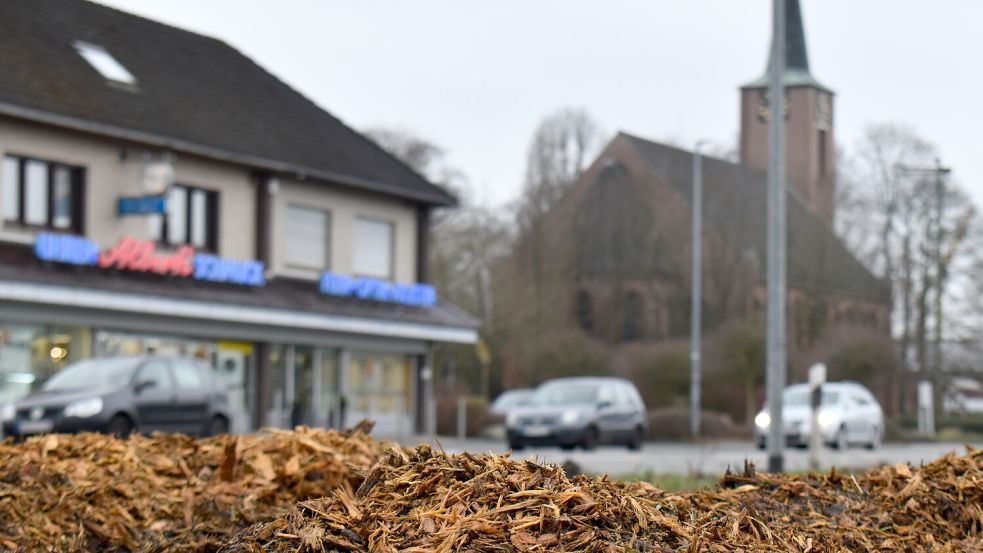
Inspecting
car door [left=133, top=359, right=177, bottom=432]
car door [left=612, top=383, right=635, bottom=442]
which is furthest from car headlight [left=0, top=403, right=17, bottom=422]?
car door [left=612, top=383, right=635, bottom=442]

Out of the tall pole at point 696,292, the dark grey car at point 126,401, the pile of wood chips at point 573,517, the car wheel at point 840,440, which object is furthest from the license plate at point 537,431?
the pile of wood chips at point 573,517

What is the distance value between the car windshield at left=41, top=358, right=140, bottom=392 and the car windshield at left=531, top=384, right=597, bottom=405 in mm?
14146

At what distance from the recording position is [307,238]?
40594 mm

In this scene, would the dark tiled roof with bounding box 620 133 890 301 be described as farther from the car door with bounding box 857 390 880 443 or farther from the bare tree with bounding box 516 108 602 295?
the car door with bounding box 857 390 880 443

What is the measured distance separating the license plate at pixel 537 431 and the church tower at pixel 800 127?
23719 mm

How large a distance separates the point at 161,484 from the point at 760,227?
57244mm

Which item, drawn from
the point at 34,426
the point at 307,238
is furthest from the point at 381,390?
the point at 34,426

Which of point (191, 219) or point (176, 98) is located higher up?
point (176, 98)

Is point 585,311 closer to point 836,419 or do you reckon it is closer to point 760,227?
point 760,227

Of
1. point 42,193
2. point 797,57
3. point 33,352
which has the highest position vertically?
point 797,57

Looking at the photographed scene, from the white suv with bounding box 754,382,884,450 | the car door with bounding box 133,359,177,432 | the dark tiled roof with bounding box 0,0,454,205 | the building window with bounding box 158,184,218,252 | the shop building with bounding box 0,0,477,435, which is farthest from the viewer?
the white suv with bounding box 754,382,884,450

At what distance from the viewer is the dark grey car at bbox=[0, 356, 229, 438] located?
21.6m

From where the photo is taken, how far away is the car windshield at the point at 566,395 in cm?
3581

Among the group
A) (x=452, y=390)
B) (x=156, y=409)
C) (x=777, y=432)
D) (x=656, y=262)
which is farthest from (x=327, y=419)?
(x=656, y=262)
